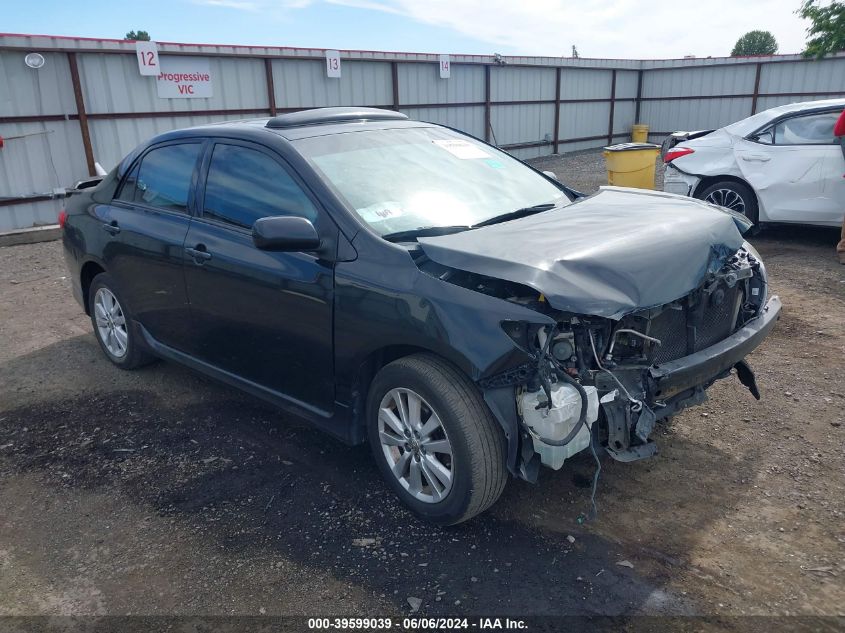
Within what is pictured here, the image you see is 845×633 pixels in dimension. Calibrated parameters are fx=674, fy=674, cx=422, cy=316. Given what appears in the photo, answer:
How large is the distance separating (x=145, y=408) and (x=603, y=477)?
301cm

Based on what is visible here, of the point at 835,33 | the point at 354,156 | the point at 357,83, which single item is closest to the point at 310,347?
the point at 354,156

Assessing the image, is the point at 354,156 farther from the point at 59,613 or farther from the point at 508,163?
the point at 59,613

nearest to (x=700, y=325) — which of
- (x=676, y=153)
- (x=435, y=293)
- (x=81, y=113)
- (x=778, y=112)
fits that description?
(x=435, y=293)

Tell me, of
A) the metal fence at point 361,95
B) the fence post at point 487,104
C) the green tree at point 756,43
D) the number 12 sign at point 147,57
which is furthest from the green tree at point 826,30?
the green tree at point 756,43

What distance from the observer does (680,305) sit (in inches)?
123

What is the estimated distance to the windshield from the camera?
338 centimetres

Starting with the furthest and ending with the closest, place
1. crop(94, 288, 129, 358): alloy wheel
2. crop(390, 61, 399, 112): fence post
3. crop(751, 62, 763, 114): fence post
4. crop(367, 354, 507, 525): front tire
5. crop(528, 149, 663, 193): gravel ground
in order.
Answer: crop(751, 62, 763, 114): fence post → crop(390, 61, 399, 112): fence post → crop(528, 149, 663, 193): gravel ground → crop(94, 288, 129, 358): alloy wheel → crop(367, 354, 507, 525): front tire

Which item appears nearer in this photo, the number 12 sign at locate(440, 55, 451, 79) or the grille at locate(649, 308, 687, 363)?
the grille at locate(649, 308, 687, 363)

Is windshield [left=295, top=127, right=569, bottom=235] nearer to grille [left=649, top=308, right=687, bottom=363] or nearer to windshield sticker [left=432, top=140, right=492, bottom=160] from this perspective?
windshield sticker [left=432, top=140, right=492, bottom=160]

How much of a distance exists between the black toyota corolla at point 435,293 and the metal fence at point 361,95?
28.0ft

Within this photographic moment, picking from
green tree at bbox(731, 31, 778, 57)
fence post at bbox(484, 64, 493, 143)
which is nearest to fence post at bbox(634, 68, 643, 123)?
fence post at bbox(484, 64, 493, 143)

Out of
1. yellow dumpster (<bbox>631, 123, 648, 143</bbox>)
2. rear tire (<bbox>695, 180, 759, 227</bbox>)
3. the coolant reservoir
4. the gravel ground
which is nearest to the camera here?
the coolant reservoir

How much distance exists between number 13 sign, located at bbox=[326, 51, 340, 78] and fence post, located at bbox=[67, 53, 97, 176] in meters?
5.38

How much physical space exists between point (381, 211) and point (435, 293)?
0.70 meters
